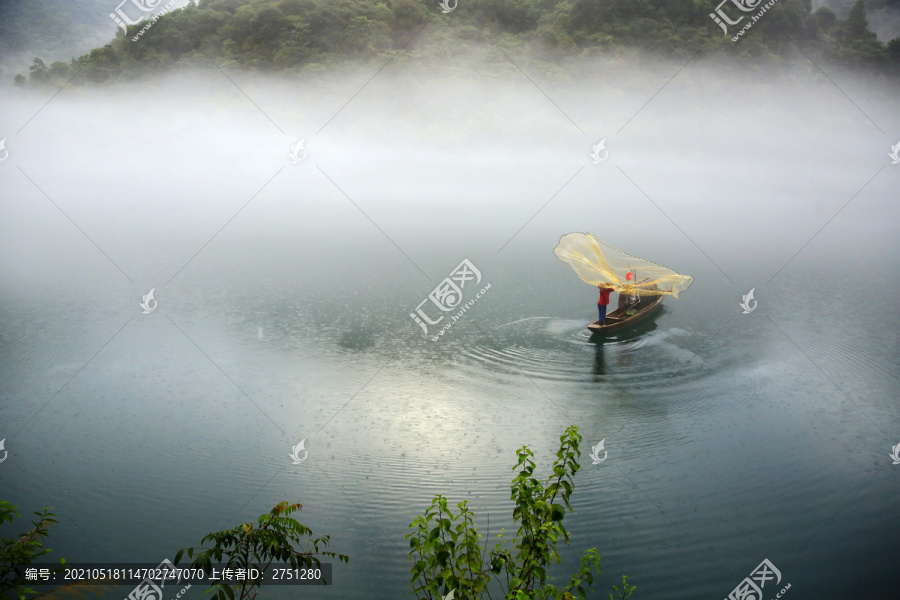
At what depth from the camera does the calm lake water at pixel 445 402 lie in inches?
313

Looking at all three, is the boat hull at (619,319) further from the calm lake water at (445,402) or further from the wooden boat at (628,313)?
the calm lake water at (445,402)

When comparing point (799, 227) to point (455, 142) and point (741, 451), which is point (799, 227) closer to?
point (741, 451)

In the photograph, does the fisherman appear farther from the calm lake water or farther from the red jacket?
the calm lake water

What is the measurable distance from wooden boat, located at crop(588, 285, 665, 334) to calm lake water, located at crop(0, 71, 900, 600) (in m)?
0.42

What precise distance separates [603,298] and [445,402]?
18.0 feet

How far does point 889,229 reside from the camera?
34.3 metres

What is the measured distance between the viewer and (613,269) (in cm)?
1551

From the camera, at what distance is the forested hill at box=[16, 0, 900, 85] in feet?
226

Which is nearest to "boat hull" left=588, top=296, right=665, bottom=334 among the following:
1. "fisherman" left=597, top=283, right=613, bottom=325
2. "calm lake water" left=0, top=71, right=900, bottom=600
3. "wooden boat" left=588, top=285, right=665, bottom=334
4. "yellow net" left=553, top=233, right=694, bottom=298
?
"wooden boat" left=588, top=285, right=665, bottom=334

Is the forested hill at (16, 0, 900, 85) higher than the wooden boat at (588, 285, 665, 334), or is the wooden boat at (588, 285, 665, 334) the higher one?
the forested hill at (16, 0, 900, 85)

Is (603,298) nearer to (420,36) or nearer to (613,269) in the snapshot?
(613,269)

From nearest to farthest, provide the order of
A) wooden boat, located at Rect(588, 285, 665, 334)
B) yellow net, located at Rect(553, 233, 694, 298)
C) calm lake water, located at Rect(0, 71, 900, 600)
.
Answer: calm lake water, located at Rect(0, 71, 900, 600) → yellow net, located at Rect(553, 233, 694, 298) → wooden boat, located at Rect(588, 285, 665, 334)

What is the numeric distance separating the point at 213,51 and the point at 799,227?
67.9 metres
